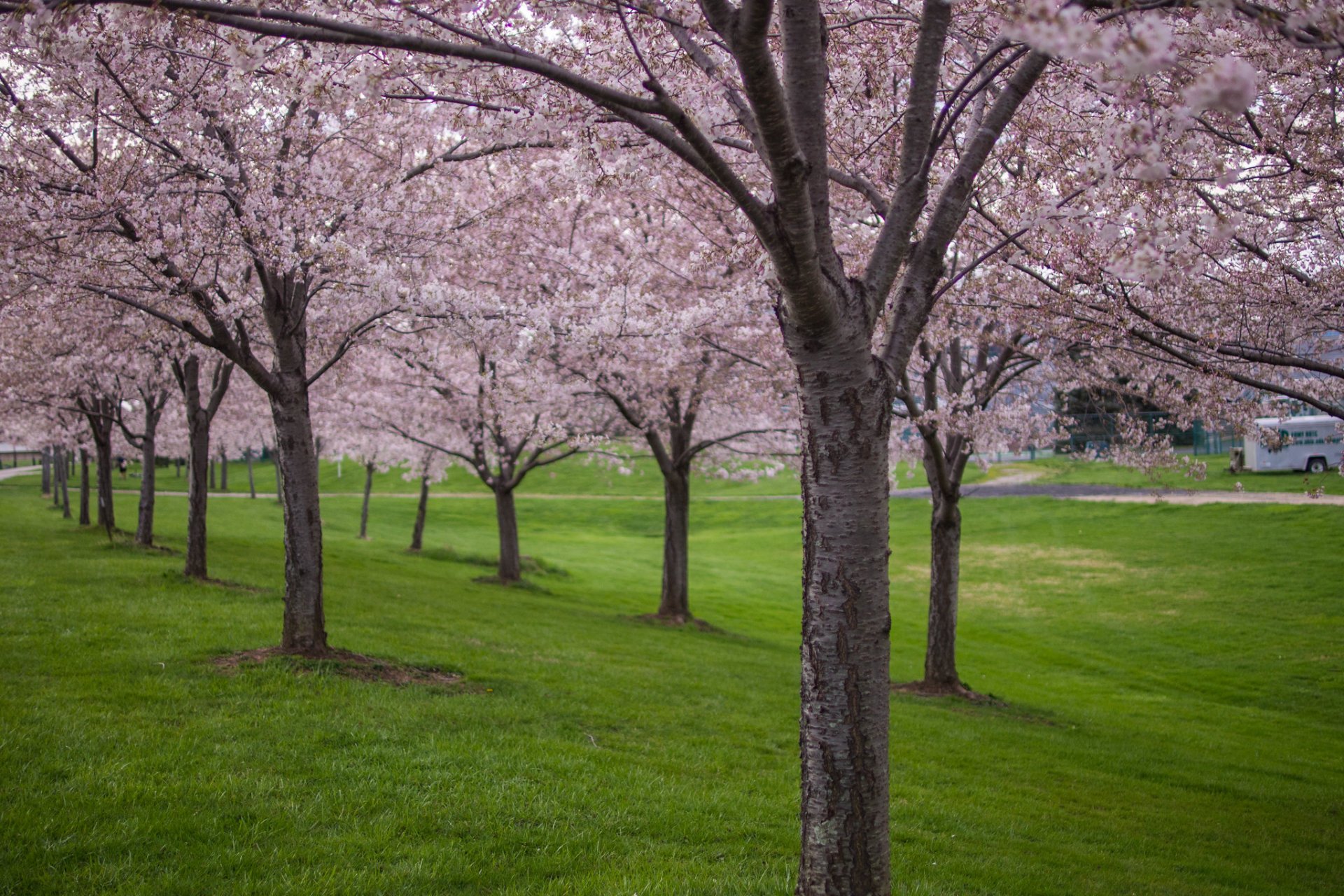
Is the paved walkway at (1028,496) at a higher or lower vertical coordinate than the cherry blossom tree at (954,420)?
lower

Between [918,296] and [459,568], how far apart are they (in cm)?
2614

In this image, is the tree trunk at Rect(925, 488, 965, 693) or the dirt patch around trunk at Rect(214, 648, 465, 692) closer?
the dirt patch around trunk at Rect(214, 648, 465, 692)

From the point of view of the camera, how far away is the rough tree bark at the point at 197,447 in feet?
51.8

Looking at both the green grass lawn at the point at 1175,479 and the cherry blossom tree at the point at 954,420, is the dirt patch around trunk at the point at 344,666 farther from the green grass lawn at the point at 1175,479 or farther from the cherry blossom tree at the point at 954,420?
the green grass lawn at the point at 1175,479

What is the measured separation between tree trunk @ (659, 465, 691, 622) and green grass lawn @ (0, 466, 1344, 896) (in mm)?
1443

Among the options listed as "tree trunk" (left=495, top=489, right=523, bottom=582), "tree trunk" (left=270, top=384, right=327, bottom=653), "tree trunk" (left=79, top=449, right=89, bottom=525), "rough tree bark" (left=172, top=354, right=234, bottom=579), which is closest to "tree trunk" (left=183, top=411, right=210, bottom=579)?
"rough tree bark" (left=172, top=354, right=234, bottom=579)

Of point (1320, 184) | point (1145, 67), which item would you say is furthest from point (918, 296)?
point (1320, 184)

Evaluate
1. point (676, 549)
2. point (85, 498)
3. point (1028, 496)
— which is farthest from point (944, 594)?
point (1028, 496)

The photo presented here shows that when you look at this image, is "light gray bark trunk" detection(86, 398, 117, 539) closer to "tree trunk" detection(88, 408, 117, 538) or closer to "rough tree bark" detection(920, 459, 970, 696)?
"tree trunk" detection(88, 408, 117, 538)

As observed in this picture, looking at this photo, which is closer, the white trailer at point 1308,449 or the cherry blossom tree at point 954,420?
the cherry blossom tree at point 954,420

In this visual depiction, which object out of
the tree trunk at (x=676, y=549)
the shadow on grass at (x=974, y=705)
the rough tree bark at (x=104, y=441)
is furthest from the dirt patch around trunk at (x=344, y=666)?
the rough tree bark at (x=104, y=441)

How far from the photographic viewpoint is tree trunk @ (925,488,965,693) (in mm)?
14305

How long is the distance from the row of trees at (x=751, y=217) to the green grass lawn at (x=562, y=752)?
6.06 ft

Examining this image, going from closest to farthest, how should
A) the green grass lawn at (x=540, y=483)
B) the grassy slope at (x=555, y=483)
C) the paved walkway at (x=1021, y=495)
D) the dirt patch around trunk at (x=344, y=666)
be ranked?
the dirt patch around trunk at (x=344, y=666) < the paved walkway at (x=1021, y=495) < the grassy slope at (x=555, y=483) < the green grass lawn at (x=540, y=483)
